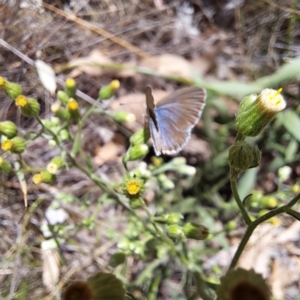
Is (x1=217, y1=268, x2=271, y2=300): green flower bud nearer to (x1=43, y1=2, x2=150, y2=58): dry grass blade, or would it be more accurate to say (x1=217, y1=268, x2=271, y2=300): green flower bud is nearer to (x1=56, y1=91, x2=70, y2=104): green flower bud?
(x1=56, y1=91, x2=70, y2=104): green flower bud

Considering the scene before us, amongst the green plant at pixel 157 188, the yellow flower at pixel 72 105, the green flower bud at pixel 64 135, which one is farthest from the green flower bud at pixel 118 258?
the yellow flower at pixel 72 105

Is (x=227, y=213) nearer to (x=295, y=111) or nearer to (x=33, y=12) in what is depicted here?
(x=295, y=111)

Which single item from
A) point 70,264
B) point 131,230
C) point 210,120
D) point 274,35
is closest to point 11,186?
point 70,264

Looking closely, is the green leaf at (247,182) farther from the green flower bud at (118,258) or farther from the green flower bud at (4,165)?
the green flower bud at (4,165)

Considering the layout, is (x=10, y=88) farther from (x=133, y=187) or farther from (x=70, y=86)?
(x=133, y=187)

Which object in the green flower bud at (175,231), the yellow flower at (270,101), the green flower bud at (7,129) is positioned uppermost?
the yellow flower at (270,101)

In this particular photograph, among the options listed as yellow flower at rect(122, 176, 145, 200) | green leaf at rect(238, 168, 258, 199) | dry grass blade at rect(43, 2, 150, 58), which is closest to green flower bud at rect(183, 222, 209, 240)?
yellow flower at rect(122, 176, 145, 200)
